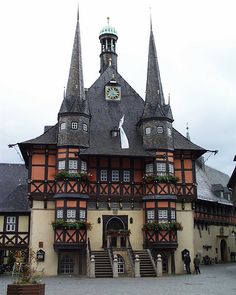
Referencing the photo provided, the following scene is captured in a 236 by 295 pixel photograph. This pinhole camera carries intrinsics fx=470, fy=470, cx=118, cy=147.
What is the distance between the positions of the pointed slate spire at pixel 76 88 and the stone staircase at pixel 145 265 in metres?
12.2

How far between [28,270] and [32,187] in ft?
71.1

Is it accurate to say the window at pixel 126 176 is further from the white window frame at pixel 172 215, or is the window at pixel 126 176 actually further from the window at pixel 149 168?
the white window frame at pixel 172 215

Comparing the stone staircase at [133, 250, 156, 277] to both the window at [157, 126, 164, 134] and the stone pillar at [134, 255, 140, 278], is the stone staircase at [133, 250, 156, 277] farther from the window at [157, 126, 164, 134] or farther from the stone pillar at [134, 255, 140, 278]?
the window at [157, 126, 164, 134]

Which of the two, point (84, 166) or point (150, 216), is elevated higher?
point (84, 166)

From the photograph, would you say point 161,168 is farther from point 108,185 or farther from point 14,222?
point 14,222

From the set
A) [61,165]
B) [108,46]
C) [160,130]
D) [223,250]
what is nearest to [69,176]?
[61,165]

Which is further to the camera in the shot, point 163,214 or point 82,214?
point 163,214

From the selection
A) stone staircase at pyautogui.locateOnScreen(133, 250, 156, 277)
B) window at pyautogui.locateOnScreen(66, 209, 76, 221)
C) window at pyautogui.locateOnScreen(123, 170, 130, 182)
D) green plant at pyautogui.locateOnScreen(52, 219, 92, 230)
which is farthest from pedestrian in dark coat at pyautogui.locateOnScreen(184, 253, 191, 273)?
window at pyautogui.locateOnScreen(66, 209, 76, 221)

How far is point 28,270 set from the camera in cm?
1579

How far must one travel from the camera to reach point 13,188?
149 ft

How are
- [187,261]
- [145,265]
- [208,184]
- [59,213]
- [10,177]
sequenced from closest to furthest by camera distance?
[145,265] < [187,261] < [59,213] < [10,177] < [208,184]

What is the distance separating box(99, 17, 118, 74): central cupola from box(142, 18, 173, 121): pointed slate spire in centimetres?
638

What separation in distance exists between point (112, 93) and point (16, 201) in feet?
42.9

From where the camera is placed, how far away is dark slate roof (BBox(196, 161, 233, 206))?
54.2 m
